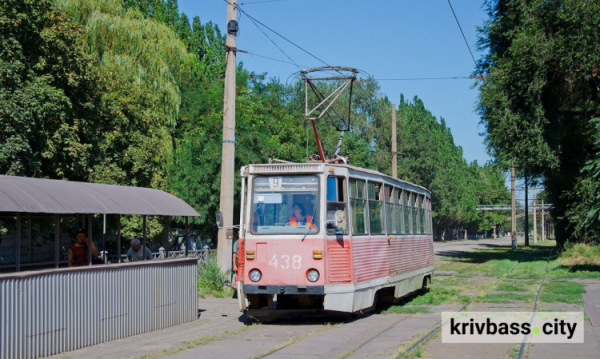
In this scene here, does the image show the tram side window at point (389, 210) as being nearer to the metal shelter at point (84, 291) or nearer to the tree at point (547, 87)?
the metal shelter at point (84, 291)

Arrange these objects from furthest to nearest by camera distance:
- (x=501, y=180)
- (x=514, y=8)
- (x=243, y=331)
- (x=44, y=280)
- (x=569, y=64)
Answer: (x=501, y=180) < (x=514, y=8) < (x=569, y=64) < (x=243, y=331) < (x=44, y=280)

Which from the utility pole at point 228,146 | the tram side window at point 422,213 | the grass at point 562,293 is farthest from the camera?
the tram side window at point 422,213

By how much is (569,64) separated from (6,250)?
24684mm

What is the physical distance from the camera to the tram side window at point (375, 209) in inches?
599

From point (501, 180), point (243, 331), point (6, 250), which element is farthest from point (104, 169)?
point (501, 180)

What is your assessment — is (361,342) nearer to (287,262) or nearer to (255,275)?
(287,262)

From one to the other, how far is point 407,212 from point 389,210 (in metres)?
2.15

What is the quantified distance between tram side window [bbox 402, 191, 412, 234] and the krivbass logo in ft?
13.9

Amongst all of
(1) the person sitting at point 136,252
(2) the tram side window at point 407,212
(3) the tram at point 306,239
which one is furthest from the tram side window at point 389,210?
(1) the person sitting at point 136,252

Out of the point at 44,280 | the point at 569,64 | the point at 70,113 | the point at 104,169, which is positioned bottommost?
the point at 44,280

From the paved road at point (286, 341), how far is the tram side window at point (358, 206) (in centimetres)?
191

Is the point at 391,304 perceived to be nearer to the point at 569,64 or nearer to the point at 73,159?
the point at 73,159

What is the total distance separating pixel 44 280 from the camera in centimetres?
1004

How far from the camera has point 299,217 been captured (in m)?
13.6
